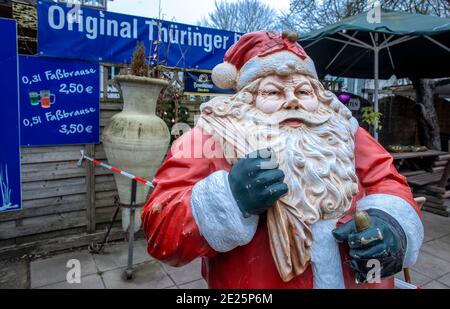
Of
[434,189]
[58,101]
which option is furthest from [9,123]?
[434,189]

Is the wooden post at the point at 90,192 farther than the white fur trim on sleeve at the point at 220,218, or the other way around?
the wooden post at the point at 90,192

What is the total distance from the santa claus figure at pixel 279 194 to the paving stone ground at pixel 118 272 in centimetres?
185

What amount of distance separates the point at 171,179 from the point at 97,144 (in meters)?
2.72

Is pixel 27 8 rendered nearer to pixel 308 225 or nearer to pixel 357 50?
pixel 308 225

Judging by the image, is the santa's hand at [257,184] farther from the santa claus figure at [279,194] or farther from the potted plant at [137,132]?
the potted plant at [137,132]

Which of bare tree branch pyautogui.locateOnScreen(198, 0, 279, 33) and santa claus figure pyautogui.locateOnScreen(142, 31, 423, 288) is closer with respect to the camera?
santa claus figure pyautogui.locateOnScreen(142, 31, 423, 288)

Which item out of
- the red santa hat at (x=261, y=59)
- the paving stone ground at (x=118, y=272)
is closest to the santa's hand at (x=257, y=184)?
the red santa hat at (x=261, y=59)

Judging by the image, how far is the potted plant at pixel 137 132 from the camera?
122 inches

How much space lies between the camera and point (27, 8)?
368 cm

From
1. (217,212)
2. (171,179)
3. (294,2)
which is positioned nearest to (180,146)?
(171,179)

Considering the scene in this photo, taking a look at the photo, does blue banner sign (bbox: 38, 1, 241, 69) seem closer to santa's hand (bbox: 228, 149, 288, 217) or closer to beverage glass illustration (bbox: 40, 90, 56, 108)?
beverage glass illustration (bbox: 40, 90, 56, 108)

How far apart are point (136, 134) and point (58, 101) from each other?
3.26 ft

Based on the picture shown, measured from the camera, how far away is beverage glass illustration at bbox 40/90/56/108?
327 cm

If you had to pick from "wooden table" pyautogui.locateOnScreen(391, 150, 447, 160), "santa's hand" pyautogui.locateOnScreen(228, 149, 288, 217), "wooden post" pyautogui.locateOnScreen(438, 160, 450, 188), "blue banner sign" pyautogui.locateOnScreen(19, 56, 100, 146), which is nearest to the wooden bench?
"wooden post" pyautogui.locateOnScreen(438, 160, 450, 188)
